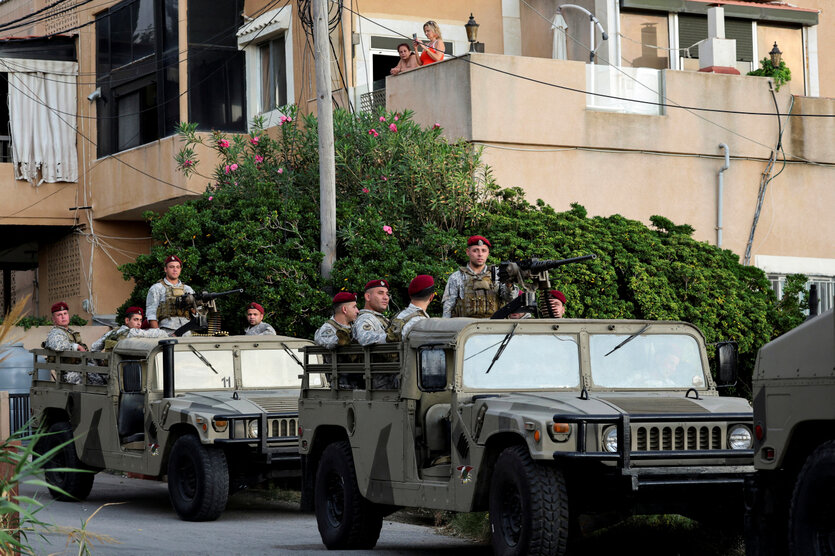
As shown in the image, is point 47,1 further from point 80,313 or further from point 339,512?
point 339,512

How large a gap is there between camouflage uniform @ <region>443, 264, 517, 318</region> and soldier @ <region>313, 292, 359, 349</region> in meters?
0.75

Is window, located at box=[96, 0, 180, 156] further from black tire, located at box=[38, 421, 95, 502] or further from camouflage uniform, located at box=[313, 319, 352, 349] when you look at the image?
camouflage uniform, located at box=[313, 319, 352, 349]

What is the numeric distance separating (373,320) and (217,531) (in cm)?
256

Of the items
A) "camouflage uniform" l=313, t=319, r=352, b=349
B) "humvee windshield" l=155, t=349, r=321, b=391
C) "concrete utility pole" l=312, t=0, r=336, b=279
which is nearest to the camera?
"camouflage uniform" l=313, t=319, r=352, b=349

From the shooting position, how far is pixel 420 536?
11711mm

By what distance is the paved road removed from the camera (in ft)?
34.0

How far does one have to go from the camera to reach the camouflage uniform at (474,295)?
36.6 feet

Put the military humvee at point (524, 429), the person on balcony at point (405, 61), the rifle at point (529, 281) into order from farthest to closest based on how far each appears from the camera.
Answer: the person on balcony at point (405, 61), the rifle at point (529, 281), the military humvee at point (524, 429)

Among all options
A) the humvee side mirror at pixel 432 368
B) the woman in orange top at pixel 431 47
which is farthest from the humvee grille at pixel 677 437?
the woman in orange top at pixel 431 47

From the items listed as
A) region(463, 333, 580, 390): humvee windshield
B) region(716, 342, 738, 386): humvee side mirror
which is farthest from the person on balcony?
region(716, 342, 738, 386): humvee side mirror

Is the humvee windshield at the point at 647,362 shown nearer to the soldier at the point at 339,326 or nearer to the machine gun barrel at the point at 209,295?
the soldier at the point at 339,326

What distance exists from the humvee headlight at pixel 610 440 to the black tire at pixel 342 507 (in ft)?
7.98

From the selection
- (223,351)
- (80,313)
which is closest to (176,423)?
(223,351)

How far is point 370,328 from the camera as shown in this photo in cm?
1056
